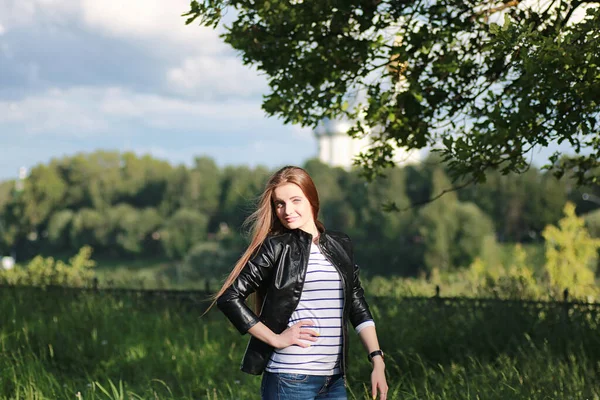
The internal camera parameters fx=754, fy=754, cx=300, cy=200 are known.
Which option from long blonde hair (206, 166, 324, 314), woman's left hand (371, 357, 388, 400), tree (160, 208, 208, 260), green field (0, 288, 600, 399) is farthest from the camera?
tree (160, 208, 208, 260)

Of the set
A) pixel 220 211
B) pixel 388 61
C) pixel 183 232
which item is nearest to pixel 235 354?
pixel 388 61

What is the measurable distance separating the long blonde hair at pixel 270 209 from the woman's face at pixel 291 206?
27 millimetres

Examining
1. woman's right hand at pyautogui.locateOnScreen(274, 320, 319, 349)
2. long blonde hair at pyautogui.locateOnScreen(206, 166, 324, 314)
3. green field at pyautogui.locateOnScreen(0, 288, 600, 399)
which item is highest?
long blonde hair at pyautogui.locateOnScreen(206, 166, 324, 314)

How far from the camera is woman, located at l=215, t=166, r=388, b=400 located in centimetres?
335

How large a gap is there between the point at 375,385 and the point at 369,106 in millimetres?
3863

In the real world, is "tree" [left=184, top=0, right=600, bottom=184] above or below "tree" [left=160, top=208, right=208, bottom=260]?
above

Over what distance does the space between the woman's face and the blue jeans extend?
2.26ft

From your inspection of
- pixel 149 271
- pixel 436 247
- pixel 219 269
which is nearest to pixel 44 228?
pixel 149 271

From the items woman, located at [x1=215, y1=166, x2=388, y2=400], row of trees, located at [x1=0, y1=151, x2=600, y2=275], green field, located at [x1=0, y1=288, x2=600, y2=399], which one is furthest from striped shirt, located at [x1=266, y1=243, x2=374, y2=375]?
row of trees, located at [x1=0, y1=151, x2=600, y2=275]

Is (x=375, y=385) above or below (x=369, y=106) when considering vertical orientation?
below

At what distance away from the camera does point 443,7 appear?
7.21 meters

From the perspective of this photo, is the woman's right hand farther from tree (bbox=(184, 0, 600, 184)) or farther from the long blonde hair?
tree (bbox=(184, 0, 600, 184))

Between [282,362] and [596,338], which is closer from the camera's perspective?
[282,362]

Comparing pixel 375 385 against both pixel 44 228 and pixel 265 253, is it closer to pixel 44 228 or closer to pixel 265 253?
pixel 265 253
